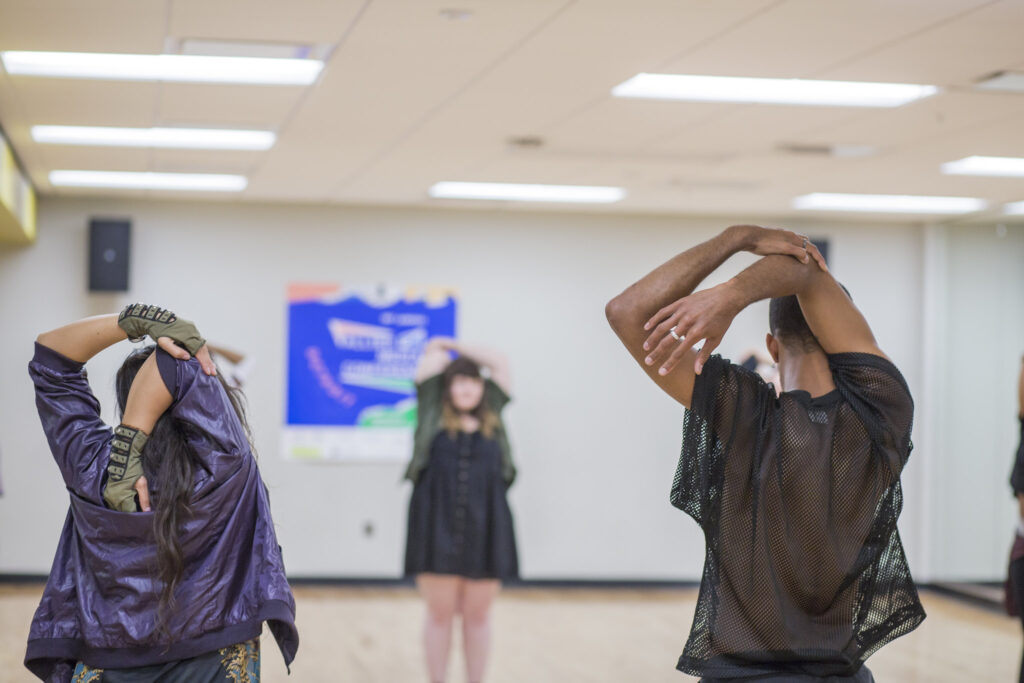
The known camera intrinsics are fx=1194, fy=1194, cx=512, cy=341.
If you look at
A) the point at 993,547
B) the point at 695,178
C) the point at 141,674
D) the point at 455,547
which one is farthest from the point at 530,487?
the point at 141,674

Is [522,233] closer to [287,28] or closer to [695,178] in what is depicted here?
[695,178]

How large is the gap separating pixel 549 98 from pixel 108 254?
4439 millimetres

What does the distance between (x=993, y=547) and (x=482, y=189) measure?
466 cm

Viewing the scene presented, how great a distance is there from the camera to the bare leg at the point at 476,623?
16.2 ft

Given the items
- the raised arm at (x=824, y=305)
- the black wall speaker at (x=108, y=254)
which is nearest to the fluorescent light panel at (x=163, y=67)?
the raised arm at (x=824, y=305)

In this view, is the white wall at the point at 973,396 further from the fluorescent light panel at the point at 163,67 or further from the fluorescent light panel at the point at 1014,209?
the fluorescent light panel at the point at 163,67

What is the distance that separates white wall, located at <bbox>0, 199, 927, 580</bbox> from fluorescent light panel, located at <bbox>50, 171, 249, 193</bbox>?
69cm

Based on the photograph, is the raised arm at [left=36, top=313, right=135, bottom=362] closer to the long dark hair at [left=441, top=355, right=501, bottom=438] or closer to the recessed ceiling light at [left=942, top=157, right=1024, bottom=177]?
the long dark hair at [left=441, top=355, right=501, bottom=438]

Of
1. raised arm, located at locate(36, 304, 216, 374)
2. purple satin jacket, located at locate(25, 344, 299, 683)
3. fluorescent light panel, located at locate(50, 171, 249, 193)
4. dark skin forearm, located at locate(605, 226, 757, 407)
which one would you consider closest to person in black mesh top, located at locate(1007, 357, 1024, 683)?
dark skin forearm, located at locate(605, 226, 757, 407)

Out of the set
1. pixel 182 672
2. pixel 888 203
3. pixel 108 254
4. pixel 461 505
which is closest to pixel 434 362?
pixel 461 505

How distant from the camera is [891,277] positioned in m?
9.43

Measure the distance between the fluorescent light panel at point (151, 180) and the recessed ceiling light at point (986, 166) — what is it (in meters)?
4.36

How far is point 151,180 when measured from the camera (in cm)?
786

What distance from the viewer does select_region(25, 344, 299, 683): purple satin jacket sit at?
1.98 metres
